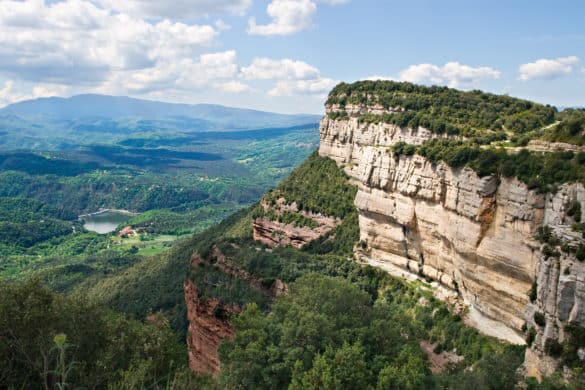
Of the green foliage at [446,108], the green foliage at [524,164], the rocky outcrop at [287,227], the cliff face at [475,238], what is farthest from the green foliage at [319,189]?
the green foliage at [524,164]

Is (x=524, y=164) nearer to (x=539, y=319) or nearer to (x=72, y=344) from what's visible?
(x=539, y=319)

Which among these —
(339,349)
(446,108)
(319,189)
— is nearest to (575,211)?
(339,349)

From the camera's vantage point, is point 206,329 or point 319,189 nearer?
point 206,329

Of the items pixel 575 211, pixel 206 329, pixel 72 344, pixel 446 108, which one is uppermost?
pixel 446 108

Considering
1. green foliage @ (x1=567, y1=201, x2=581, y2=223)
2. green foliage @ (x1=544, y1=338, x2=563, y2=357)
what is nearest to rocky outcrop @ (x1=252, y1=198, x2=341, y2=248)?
green foliage @ (x1=567, y1=201, x2=581, y2=223)

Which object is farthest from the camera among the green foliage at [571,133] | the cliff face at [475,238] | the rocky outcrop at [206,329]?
the rocky outcrop at [206,329]

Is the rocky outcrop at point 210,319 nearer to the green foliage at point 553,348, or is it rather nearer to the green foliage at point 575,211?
the green foliage at point 553,348

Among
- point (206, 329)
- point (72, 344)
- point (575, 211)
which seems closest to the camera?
point (72, 344)
